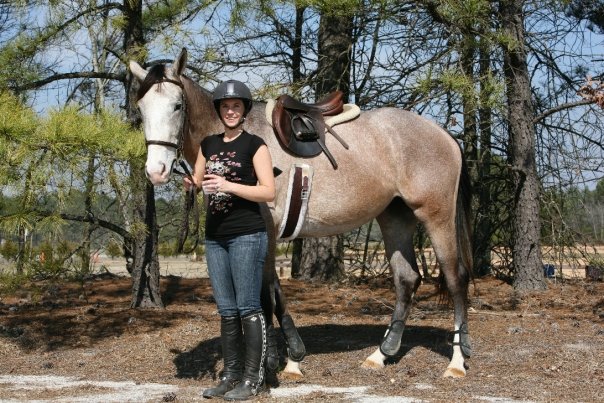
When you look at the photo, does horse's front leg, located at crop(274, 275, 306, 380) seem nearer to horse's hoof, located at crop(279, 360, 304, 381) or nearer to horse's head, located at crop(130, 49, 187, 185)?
horse's hoof, located at crop(279, 360, 304, 381)

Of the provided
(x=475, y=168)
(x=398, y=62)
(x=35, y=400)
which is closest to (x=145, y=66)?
(x=398, y=62)

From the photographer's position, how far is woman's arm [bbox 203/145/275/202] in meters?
4.13

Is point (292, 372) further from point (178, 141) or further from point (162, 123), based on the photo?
point (162, 123)

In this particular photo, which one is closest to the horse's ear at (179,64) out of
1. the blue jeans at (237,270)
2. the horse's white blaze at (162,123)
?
the horse's white blaze at (162,123)

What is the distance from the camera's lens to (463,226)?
600cm

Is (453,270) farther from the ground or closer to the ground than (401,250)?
closer to the ground

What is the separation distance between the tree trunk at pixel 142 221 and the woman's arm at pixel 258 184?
268 cm

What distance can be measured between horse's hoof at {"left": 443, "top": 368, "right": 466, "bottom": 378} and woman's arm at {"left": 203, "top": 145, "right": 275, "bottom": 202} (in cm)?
A: 189

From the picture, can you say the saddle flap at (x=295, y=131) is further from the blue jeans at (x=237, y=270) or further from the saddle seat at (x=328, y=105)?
the blue jeans at (x=237, y=270)

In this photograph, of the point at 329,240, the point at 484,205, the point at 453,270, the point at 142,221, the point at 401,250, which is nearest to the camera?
the point at 453,270

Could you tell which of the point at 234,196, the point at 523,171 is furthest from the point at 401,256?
the point at 523,171

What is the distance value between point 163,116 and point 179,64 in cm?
40

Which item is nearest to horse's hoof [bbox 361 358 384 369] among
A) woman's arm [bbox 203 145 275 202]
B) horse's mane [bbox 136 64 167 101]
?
woman's arm [bbox 203 145 275 202]

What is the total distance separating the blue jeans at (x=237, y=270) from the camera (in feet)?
14.1
